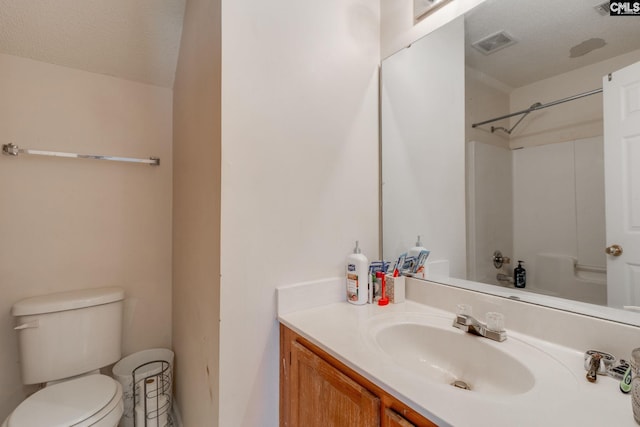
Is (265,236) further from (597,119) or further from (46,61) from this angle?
(46,61)

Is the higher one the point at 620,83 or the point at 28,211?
the point at 620,83

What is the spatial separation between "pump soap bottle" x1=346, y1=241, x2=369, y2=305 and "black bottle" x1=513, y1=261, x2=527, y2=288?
52 centimetres

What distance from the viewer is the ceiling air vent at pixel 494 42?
1.02m

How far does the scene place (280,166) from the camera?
1063 mm

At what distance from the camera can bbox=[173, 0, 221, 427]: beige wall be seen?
0.99 metres

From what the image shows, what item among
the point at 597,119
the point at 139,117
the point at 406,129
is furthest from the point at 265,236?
the point at 139,117

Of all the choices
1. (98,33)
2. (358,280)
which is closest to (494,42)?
(358,280)

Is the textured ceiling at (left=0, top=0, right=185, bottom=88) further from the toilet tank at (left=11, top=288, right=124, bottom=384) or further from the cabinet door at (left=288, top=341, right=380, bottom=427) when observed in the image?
the cabinet door at (left=288, top=341, right=380, bottom=427)

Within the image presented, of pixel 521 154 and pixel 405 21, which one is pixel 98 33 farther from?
pixel 521 154

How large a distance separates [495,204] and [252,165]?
0.88 meters

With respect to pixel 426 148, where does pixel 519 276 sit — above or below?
below

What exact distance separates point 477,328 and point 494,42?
101 cm

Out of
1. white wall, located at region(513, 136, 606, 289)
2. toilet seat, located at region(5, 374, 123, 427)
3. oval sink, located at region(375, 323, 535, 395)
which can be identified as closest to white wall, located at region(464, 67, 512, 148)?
white wall, located at region(513, 136, 606, 289)

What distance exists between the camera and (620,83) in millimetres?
771
